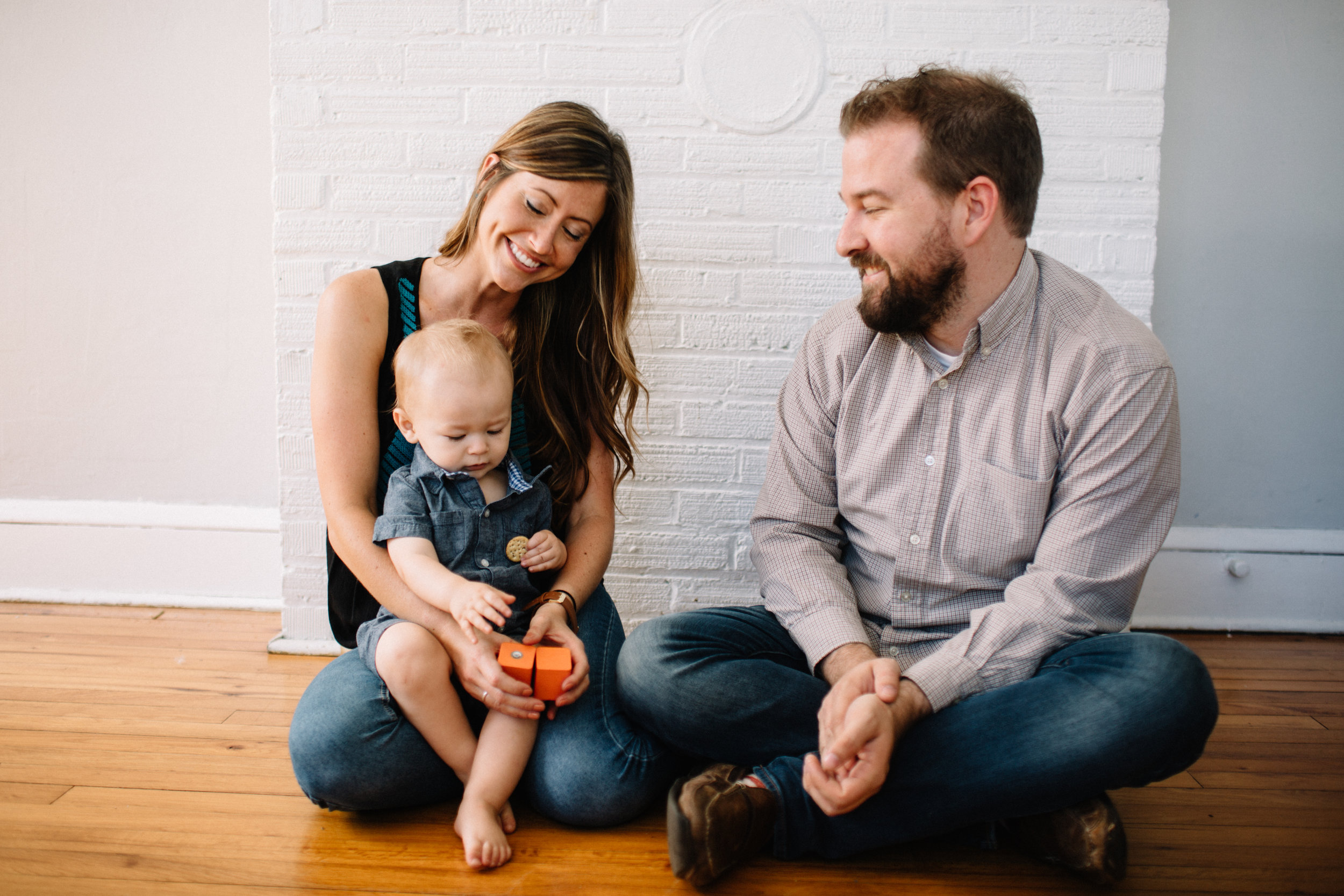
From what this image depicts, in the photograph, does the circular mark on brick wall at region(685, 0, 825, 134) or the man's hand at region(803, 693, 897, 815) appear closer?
the man's hand at region(803, 693, 897, 815)

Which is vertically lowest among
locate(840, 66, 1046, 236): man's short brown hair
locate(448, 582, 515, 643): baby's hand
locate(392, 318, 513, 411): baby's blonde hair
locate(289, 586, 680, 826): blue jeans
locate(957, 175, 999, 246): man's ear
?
locate(289, 586, 680, 826): blue jeans

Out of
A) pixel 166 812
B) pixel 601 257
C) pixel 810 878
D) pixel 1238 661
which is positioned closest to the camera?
pixel 810 878

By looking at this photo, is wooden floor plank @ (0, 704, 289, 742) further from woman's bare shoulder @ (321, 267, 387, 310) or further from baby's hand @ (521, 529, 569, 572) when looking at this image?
woman's bare shoulder @ (321, 267, 387, 310)

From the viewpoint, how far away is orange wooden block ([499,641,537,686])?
4.15ft

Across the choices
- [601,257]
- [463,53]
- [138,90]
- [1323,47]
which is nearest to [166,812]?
[601,257]

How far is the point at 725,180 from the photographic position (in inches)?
72.4

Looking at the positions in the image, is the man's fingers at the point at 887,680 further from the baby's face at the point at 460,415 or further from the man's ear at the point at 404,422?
the man's ear at the point at 404,422

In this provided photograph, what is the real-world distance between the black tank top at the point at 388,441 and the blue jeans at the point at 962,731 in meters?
0.46

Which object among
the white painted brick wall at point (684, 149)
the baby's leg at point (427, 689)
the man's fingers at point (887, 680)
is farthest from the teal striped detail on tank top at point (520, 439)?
the man's fingers at point (887, 680)

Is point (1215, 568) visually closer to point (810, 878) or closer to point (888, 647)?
point (888, 647)

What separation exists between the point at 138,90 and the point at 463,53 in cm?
87

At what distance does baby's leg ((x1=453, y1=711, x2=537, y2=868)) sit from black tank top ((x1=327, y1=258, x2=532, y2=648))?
0.33m

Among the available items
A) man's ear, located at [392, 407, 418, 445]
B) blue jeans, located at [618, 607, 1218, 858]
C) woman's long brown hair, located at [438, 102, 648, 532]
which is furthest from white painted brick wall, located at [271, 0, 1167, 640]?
blue jeans, located at [618, 607, 1218, 858]

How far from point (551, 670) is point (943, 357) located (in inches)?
30.6
